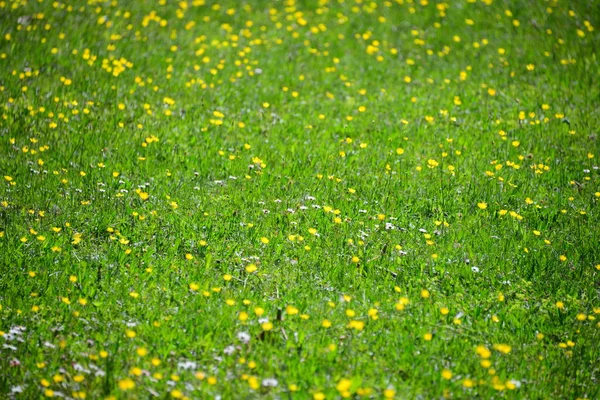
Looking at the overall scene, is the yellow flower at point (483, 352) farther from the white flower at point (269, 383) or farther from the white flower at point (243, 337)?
the white flower at point (243, 337)

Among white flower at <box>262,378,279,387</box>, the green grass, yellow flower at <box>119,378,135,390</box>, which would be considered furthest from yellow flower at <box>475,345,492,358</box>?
yellow flower at <box>119,378,135,390</box>

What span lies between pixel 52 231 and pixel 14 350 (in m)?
1.26

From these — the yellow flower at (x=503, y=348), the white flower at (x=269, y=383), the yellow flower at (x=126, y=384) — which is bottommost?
the yellow flower at (x=503, y=348)

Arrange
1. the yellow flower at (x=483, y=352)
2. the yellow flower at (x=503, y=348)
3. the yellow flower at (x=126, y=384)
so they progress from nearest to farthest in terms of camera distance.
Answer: the yellow flower at (x=126, y=384) < the yellow flower at (x=483, y=352) < the yellow flower at (x=503, y=348)

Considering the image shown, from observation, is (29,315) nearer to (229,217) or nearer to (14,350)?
(14,350)

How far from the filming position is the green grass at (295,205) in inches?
148

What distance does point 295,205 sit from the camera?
528 cm

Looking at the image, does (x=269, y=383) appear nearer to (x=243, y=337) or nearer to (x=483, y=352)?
(x=243, y=337)

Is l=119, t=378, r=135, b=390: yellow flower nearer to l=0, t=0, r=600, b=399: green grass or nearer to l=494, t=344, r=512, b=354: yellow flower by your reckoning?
l=0, t=0, r=600, b=399: green grass

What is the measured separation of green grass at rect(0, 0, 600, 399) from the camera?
3.75 m

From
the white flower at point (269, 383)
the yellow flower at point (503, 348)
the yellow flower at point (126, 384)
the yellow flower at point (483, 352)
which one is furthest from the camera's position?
the yellow flower at point (503, 348)

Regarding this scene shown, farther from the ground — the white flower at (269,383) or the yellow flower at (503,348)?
the white flower at (269,383)

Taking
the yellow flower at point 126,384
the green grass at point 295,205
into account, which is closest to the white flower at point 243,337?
the green grass at point 295,205

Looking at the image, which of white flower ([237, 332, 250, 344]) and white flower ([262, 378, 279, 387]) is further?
white flower ([237, 332, 250, 344])
